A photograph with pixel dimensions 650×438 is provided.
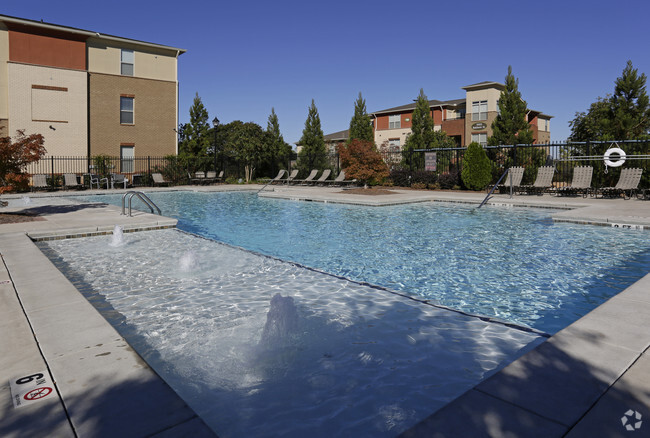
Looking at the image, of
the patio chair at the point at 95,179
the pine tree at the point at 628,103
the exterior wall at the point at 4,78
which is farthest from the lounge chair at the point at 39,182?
the pine tree at the point at 628,103

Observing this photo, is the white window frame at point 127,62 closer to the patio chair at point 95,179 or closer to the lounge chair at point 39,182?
the patio chair at point 95,179

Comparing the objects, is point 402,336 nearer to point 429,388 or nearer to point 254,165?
point 429,388

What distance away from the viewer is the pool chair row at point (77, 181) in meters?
20.3

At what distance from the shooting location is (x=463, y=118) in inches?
1673

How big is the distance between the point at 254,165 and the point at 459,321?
26392 millimetres

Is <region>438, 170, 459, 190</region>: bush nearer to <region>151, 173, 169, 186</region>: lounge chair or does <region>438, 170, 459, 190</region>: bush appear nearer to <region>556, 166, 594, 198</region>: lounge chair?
<region>556, 166, 594, 198</region>: lounge chair

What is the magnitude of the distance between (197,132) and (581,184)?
79.2 feet

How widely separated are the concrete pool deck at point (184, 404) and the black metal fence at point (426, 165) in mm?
14787

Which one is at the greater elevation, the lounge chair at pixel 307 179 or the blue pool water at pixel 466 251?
the lounge chair at pixel 307 179

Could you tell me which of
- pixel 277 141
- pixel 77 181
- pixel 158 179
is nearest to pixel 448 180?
pixel 158 179

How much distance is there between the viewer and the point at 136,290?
17.4ft

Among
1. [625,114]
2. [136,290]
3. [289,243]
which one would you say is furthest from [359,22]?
[136,290]

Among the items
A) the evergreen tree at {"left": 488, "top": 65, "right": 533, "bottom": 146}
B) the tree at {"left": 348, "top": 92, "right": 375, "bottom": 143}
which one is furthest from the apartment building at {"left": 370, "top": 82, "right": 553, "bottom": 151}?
the evergreen tree at {"left": 488, "top": 65, "right": 533, "bottom": 146}

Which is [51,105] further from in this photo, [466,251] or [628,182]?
[628,182]
